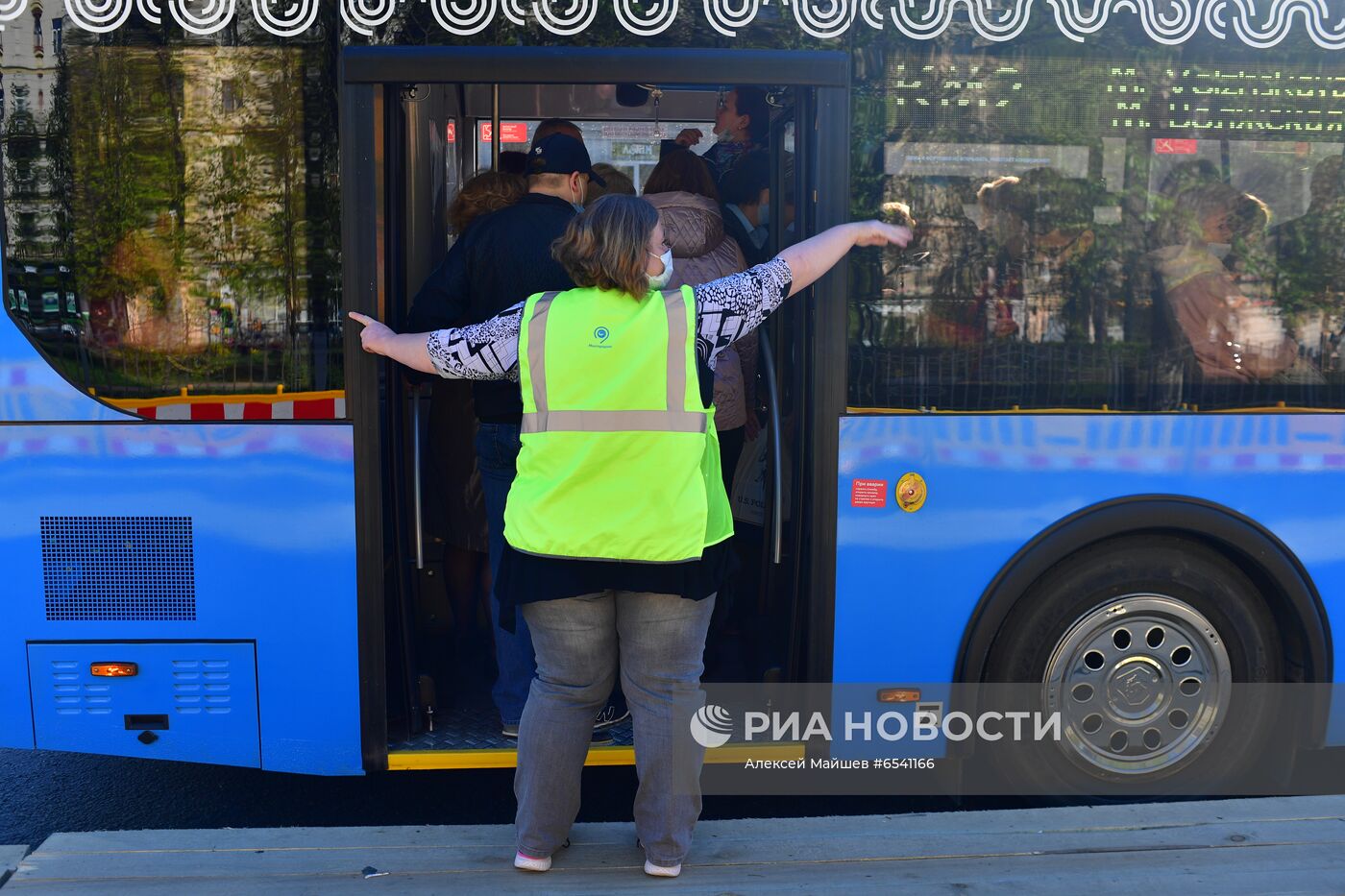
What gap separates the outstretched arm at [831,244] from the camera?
11.0ft

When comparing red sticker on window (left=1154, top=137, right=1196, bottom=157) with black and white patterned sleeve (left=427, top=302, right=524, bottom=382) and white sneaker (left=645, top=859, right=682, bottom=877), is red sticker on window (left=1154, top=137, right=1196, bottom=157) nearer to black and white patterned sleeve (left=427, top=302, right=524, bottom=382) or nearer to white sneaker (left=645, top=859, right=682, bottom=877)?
black and white patterned sleeve (left=427, top=302, right=524, bottom=382)

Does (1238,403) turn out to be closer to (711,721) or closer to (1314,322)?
(1314,322)

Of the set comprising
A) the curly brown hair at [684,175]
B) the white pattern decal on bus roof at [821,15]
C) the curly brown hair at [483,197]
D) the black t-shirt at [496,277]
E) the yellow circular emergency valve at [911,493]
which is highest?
the white pattern decal on bus roof at [821,15]

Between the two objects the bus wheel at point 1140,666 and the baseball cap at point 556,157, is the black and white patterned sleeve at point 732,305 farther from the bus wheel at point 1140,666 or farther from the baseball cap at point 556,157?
the bus wheel at point 1140,666

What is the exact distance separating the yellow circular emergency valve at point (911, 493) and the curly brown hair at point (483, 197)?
1619mm

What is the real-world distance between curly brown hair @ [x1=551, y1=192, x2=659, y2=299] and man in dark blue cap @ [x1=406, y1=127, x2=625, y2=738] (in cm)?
89

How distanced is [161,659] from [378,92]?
1.78 m

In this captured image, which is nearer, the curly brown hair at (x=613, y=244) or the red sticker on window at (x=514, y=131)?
the curly brown hair at (x=613, y=244)

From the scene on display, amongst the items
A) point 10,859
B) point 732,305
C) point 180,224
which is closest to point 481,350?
point 732,305

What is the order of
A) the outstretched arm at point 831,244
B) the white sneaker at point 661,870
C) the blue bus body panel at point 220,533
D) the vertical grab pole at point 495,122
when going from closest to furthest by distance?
1. the white sneaker at point 661,870
2. the outstretched arm at point 831,244
3. the blue bus body panel at point 220,533
4. the vertical grab pole at point 495,122

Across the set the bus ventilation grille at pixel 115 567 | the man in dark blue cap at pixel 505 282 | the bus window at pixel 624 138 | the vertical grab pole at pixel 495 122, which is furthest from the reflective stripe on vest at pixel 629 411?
the bus window at pixel 624 138

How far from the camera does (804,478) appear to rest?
3.93 m

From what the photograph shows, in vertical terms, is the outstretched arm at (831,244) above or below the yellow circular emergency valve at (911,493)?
above

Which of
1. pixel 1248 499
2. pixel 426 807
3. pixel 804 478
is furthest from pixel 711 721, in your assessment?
pixel 1248 499
